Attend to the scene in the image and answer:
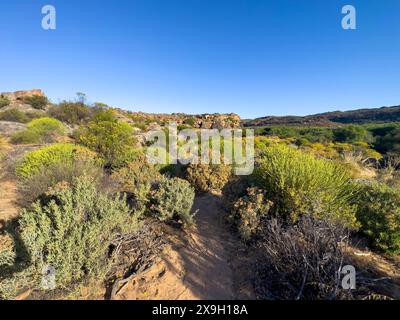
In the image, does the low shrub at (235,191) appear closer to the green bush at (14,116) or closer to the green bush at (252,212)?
the green bush at (252,212)

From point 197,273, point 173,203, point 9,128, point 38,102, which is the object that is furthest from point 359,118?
point 9,128

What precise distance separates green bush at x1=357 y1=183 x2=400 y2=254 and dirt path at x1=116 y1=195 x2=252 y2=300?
2.20 metres

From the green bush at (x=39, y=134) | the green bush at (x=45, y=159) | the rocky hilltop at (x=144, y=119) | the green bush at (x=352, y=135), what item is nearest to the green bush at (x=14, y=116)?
the rocky hilltop at (x=144, y=119)

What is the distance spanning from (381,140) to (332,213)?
27971mm

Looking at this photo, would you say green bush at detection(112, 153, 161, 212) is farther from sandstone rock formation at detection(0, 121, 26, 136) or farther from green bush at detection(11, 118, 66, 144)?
sandstone rock formation at detection(0, 121, 26, 136)

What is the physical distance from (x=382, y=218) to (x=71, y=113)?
20.8 m

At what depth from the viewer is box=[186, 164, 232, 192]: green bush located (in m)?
5.67

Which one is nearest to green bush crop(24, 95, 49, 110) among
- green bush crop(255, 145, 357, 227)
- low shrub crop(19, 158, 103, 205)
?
low shrub crop(19, 158, 103, 205)

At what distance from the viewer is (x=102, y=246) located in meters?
2.71

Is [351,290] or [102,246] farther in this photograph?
[102,246]

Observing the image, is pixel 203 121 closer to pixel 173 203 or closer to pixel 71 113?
pixel 71 113
